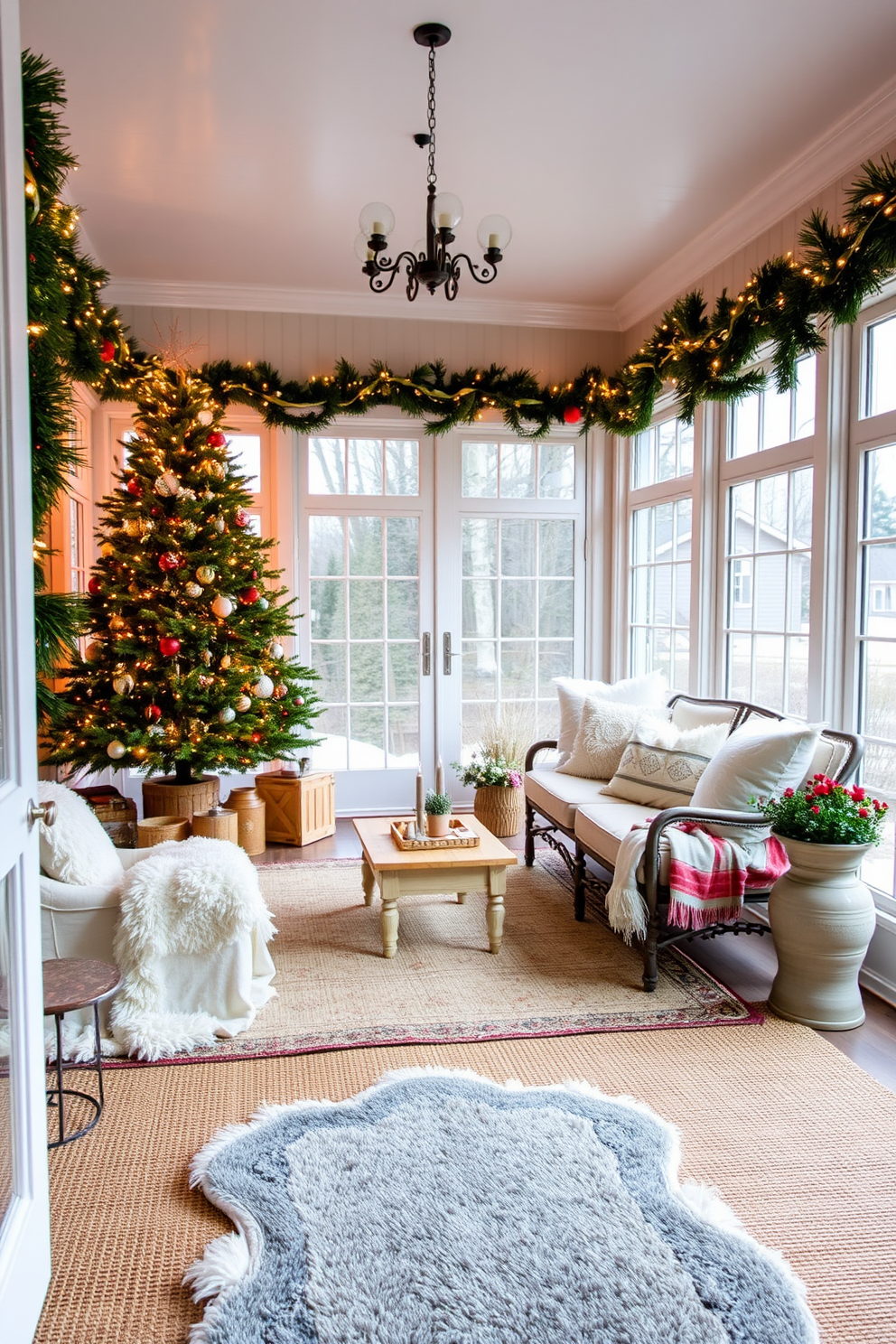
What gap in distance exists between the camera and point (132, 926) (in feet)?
8.92

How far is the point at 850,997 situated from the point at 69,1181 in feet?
7.50

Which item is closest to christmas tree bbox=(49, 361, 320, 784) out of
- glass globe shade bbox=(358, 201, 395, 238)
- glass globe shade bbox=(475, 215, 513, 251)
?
glass globe shade bbox=(358, 201, 395, 238)

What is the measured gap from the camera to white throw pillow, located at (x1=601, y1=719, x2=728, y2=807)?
12.5ft

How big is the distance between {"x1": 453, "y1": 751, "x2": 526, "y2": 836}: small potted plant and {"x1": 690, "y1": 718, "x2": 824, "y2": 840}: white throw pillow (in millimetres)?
1852

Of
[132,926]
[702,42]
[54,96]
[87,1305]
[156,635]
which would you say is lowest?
[87,1305]

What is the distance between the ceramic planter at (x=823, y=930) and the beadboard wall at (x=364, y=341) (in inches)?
150

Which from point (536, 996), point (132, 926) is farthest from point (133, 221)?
point (536, 996)

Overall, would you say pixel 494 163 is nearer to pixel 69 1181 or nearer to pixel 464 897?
pixel 464 897

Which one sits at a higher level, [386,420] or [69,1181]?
[386,420]

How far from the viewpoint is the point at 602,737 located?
4414mm

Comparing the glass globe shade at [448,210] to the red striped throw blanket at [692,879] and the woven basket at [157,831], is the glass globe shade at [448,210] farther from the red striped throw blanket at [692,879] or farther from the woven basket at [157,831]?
the woven basket at [157,831]

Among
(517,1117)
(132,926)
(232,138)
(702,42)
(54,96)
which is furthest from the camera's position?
(232,138)

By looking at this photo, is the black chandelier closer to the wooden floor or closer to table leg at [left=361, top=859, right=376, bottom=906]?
table leg at [left=361, top=859, right=376, bottom=906]

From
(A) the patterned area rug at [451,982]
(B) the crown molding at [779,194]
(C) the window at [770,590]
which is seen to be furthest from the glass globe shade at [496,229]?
(A) the patterned area rug at [451,982]
